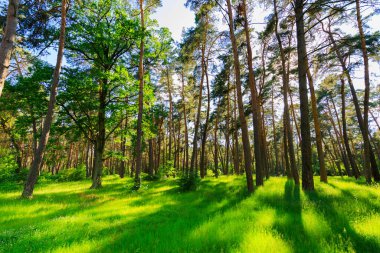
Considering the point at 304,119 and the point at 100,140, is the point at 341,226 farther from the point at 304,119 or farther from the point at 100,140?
the point at 100,140

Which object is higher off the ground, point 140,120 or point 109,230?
point 140,120

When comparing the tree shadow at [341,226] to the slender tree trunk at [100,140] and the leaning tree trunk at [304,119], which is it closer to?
the leaning tree trunk at [304,119]

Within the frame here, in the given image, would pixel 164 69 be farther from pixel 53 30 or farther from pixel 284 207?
pixel 284 207

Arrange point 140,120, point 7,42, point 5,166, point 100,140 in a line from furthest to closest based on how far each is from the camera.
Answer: point 5,166, point 100,140, point 140,120, point 7,42

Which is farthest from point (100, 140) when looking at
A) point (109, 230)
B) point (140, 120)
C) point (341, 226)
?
point (341, 226)

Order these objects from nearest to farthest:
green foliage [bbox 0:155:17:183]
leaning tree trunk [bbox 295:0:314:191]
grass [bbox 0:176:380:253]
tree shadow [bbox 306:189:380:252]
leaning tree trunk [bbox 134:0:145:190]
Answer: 1. tree shadow [bbox 306:189:380:252]
2. grass [bbox 0:176:380:253]
3. leaning tree trunk [bbox 295:0:314:191]
4. leaning tree trunk [bbox 134:0:145:190]
5. green foliage [bbox 0:155:17:183]

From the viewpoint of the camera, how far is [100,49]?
13.6m

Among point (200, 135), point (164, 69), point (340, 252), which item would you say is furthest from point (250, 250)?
point (200, 135)

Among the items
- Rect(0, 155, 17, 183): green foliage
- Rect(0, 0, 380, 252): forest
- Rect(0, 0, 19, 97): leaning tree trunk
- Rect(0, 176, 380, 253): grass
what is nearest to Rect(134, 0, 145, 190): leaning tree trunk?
Rect(0, 0, 380, 252): forest

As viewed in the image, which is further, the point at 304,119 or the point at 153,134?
the point at 153,134

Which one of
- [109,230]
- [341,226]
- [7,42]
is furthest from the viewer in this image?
[7,42]

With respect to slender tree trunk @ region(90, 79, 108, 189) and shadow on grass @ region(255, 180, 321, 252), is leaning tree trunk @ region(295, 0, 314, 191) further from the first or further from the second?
slender tree trunk @ region(90, 79, 108, 189)

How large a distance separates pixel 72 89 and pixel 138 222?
9.93 meters

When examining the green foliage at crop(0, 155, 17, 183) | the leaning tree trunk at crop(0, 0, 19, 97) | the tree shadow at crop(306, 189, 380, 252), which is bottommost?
the tree shadow at crop(306, 189, 380, 252)
